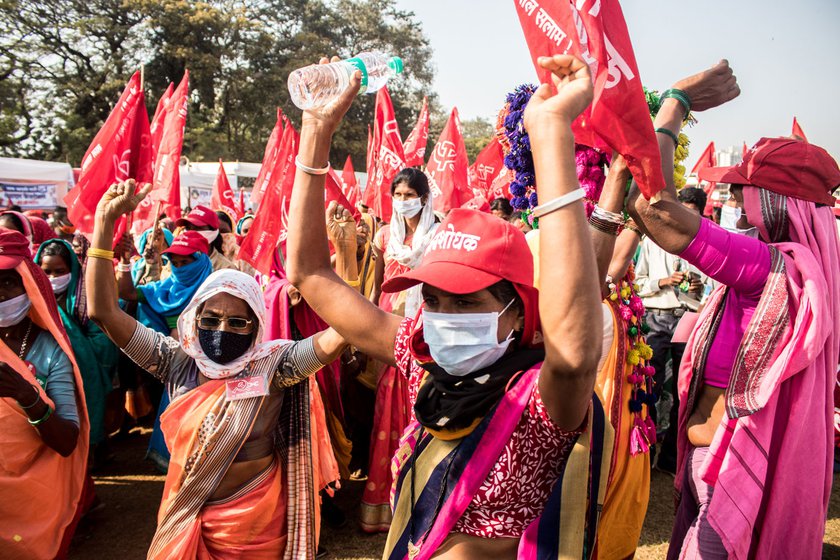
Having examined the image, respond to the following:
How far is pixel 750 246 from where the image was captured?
6.82 ft

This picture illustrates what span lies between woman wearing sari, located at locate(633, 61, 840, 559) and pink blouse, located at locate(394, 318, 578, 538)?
0.90m

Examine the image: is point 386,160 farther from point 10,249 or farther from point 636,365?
point 636,365

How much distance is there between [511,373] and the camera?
1508 mm

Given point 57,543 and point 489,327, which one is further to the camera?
point 57,543

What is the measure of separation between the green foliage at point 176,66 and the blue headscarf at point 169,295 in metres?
19.3

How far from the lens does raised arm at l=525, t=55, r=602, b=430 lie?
1.19 m

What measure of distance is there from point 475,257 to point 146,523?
3.87m

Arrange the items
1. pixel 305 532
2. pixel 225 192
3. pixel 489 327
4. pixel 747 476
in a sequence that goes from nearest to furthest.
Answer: pixel 489 327, pixel 747 476, pixel 305 532, pixel 225 192

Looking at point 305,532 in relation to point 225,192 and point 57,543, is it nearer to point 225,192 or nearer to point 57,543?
point 57,543

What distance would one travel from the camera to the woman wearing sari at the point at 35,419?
291 centimetres

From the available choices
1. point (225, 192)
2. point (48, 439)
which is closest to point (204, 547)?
point (48, 439)

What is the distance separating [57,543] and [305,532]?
1424mm

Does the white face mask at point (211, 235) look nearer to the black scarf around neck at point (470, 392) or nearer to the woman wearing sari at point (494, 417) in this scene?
the woman wearing sari at point (494, 417)

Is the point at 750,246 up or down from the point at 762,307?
up
